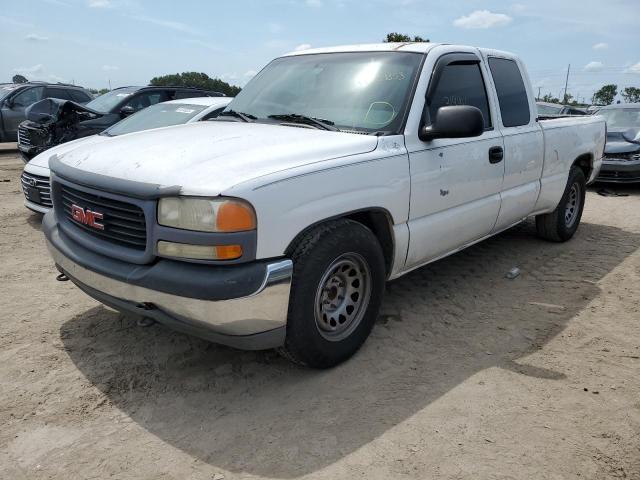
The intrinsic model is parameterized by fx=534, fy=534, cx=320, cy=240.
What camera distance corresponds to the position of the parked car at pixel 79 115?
25.9 ft

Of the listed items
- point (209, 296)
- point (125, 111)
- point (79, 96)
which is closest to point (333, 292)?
point (209, 296)

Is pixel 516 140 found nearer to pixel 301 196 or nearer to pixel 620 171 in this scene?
pixel 301 196

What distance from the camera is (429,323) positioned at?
391 centimetres

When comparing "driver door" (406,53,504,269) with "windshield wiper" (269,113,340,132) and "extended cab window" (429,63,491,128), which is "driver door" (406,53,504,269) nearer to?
"extended cab window" (429,63,491,128)

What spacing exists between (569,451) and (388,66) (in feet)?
8.48

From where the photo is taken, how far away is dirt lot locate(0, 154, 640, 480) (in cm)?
244

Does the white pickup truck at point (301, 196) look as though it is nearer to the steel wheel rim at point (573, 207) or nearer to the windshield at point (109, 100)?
the steel wheel rim at point (573, 207)

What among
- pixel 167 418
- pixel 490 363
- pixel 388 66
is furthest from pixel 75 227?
pixel 490 363

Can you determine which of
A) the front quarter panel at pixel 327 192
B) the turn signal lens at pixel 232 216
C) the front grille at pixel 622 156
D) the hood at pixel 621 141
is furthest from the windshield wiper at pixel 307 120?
the front grille at pixel 622 156

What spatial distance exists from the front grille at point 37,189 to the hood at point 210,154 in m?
2.87

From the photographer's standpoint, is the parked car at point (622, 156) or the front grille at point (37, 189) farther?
the parked car at point (622, 156)

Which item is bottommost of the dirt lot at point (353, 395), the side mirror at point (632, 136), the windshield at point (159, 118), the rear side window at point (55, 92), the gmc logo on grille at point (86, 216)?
the dirt lot at point (353, 395)

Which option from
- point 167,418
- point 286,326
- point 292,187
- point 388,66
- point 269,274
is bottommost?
point 167,418

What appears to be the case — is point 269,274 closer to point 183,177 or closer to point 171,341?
point 183,177
